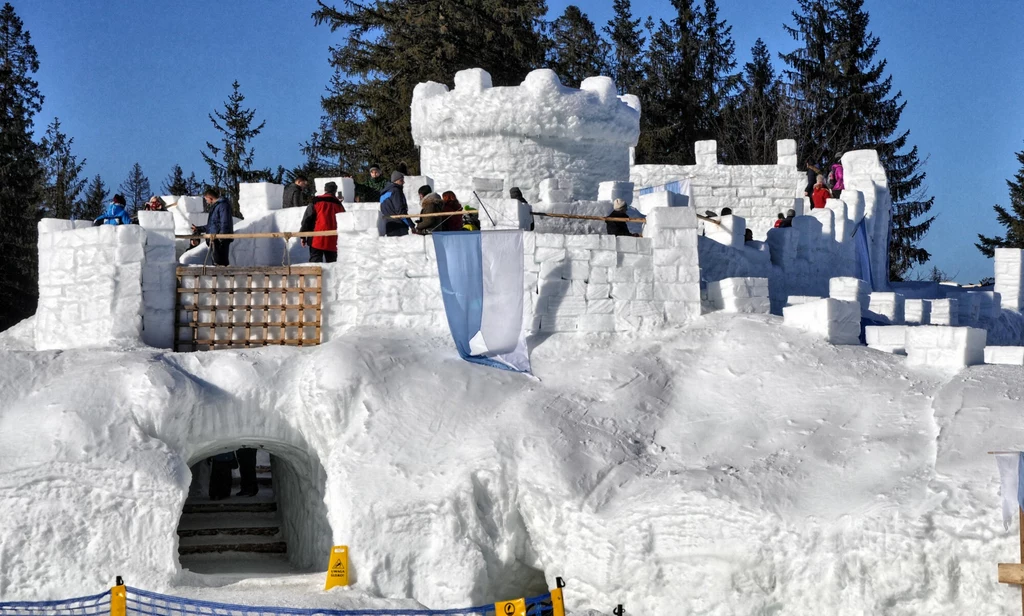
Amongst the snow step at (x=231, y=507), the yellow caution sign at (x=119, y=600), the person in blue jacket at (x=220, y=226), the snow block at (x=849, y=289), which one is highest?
the person in blue jacket at (x=220, y=226)

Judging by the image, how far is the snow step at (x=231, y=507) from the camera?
16719 millimetres

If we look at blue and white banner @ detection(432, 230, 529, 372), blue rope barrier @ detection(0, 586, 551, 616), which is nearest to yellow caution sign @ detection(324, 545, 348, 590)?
blue rope barrier @ detection(0, 586, 551, 616)

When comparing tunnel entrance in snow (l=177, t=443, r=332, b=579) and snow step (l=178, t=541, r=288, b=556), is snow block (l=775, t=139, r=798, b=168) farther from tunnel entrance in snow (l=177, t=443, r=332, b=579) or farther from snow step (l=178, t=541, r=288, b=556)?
snow step (l=178, t=541, r=288, b=556)

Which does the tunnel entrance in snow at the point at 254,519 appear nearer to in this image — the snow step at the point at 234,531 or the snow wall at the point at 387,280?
the snow step at the point at 234,531

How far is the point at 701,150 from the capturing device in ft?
78.2

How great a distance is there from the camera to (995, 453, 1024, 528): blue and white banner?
10.1 metres

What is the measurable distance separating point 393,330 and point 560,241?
2219 mm

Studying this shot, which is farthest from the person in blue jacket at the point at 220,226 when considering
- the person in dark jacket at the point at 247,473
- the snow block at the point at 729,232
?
the snow block at the point at 729,232

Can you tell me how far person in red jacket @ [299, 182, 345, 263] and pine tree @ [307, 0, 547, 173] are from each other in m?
13.3

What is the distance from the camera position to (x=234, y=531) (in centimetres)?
1558

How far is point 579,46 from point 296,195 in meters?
19.8

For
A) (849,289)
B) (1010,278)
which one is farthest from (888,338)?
(1010,278)

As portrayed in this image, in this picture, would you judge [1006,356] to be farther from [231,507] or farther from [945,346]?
[231,507]

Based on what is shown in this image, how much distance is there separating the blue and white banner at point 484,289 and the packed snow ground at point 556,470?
35 cm
